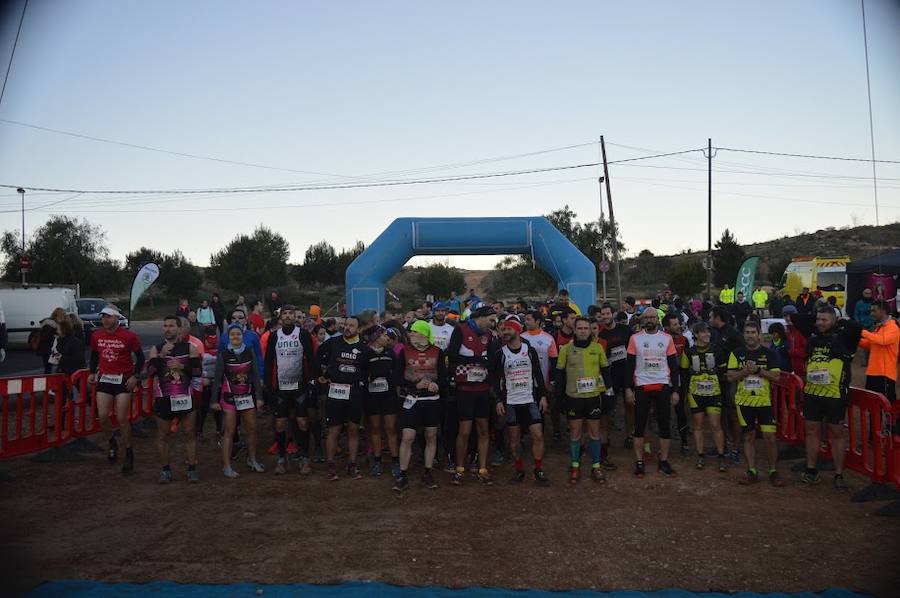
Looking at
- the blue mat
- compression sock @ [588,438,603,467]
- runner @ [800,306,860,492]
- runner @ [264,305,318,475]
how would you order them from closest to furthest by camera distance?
the blue mat < runner @ [800,306,860,492] < compression sock @ [588,438,603,467] < runner @ [264,305,318,475]

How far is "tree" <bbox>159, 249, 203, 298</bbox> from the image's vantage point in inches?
2212

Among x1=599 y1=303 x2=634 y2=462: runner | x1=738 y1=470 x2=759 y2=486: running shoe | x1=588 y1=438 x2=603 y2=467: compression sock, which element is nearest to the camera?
x1=738 y1=470 x2=759 y2=486: running shoe

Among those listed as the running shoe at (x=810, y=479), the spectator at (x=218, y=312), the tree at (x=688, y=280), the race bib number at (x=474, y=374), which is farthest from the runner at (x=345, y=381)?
the tree at (x=688, y=280)

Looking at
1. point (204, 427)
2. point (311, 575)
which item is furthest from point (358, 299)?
point (311, 575)

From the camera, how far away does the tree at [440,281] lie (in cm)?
5441

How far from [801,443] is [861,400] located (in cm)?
157

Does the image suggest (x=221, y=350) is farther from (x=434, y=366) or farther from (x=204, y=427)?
(x=204, y=427)

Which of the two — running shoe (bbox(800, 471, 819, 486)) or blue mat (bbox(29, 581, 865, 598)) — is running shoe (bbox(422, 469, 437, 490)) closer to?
blue mat (bbox(29, 581, 865, 598))

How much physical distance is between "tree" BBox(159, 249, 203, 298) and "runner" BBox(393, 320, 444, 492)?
53.5 metres

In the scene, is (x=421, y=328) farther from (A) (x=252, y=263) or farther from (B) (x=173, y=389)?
(A) (x=252, y=263)

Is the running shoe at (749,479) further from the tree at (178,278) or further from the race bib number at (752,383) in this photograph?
the tree at (178,278)

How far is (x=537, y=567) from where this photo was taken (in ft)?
16.8

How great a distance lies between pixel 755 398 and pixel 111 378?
740 cm

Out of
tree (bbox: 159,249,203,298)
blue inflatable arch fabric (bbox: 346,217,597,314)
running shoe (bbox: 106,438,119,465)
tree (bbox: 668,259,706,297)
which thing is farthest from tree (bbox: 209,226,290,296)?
running shoe (bbox: 106,438,119,465)
